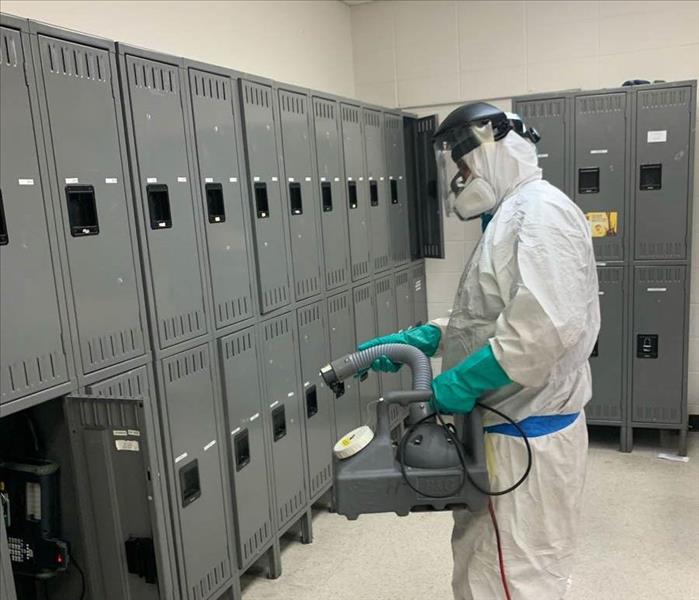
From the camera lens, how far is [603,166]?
388cm

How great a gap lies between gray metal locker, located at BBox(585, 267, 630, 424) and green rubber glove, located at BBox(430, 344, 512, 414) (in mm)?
2592

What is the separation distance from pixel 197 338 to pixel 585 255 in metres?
1.35

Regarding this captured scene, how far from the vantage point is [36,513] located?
185 centimetres

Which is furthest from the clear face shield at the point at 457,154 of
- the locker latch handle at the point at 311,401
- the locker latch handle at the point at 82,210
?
the locker latch handle at the point at 311,401

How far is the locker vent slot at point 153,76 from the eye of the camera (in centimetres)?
202

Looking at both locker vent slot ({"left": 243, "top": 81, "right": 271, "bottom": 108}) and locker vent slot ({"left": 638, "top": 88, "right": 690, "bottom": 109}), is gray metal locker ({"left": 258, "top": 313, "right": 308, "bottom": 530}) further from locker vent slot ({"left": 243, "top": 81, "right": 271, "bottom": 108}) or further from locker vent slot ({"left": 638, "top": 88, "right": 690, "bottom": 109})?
locker vent slot ({"left": 638, "top": 88, "right": 690, "bottom": 109})

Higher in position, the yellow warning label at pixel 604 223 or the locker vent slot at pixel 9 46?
the locker vent slot at pixel 9 46

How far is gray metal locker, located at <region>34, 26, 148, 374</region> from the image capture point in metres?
1.73

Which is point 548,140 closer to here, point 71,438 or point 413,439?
point 413,439

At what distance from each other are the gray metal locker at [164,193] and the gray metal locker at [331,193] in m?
1.04

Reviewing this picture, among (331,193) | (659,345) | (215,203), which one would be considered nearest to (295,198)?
(331,193)

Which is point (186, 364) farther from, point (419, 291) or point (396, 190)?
point (419, 291)

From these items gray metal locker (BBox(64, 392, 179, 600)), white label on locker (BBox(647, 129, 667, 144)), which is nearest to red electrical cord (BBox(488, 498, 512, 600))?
gray metal locker (BBox(64, 392, 179, 600))

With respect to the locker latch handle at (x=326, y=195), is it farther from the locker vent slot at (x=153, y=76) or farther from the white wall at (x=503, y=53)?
the white wall at (x=503, y=53)
